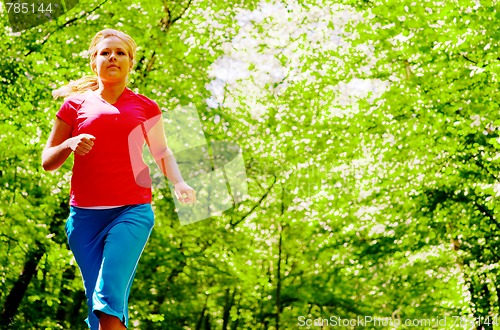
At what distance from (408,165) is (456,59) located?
2.26 m

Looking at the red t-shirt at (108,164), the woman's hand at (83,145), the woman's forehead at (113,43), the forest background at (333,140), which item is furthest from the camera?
the forest background at (333,140)

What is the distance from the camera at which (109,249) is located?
2.82 meters

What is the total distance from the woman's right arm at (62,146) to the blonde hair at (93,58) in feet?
0.54

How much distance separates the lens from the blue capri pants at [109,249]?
276cm

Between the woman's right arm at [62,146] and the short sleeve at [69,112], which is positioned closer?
the woman's right arm at [62,146]

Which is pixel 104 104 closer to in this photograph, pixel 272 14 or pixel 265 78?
pixel 272 14

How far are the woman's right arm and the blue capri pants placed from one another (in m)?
0.23

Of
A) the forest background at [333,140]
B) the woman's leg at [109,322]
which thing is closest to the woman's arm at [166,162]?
the woman's leg at [109,322]

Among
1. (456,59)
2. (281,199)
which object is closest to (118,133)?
(456,59)

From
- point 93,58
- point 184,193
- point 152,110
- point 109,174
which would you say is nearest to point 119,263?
point 109,174

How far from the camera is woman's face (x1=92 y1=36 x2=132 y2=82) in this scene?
10.4 ft

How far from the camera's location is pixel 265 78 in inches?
960

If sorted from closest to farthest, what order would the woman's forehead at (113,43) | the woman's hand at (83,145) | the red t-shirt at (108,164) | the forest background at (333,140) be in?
the woman's hand at (83,145), the red t-shirt at (108,164), the woman's forehead at (113,43), the forest background at (333,140)

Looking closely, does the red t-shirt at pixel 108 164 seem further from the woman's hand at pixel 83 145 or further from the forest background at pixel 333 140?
the forest background at pixel 333 140
